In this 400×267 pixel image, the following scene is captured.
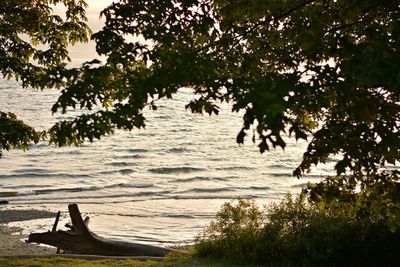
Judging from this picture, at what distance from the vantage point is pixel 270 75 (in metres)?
6.16

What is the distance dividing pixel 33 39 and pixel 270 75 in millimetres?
9700

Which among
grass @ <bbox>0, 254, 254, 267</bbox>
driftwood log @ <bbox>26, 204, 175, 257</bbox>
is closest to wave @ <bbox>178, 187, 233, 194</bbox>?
driftwood log @ <bbox>26, 204, 175, 257</bbox>

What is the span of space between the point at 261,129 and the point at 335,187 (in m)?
4.45

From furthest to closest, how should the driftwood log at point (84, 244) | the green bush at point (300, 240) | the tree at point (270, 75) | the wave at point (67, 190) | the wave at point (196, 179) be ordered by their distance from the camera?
the wave at point (196, 179) → the wave at point (67, 190) → the driftwood log at point (84, 244) → the green bush at point (300, 240) → the tree at point (270, 75)

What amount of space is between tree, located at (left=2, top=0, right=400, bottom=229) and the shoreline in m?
12.7

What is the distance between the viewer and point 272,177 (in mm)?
44625

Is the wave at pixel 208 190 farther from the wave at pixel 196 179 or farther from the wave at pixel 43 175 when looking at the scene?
the wave at pixel 43 175

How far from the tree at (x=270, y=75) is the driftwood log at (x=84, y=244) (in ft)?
30.5

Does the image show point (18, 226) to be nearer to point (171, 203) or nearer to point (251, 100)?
point (171, 203)

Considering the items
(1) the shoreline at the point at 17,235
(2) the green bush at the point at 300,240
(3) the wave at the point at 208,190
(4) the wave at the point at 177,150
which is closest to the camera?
(2) the green bush at the point at 300,240

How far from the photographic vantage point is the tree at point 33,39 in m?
13.8

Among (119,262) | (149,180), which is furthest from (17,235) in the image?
(149,180)

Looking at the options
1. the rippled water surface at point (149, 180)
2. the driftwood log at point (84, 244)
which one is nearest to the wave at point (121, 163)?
the rippled water surface at point (149, 180)

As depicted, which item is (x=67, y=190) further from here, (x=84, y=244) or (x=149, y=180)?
(x=84, y=244)
